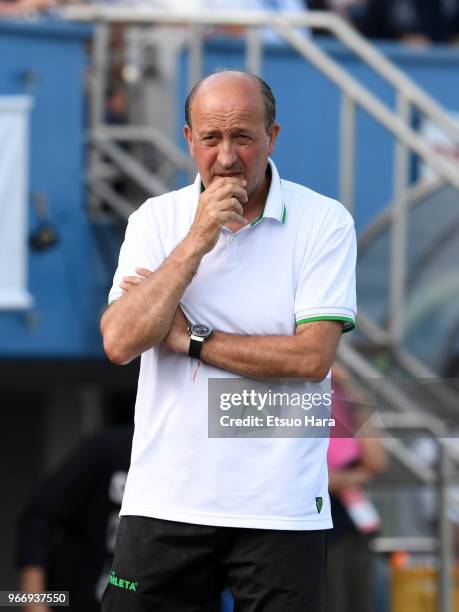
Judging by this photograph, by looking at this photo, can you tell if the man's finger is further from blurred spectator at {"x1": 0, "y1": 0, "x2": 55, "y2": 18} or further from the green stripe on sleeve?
blurred spectator at {"x1": 0, "y1": 0, "x2": 55, "y2": 18}

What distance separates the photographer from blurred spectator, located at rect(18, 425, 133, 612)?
6.03 m

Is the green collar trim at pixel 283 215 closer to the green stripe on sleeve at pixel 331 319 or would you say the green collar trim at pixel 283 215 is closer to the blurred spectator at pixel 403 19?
the green stripe on sleeve at pixel 331 319

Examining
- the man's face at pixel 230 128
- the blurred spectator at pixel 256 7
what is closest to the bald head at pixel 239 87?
the man's face at pixel 230 128

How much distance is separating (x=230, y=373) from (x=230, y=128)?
58 cm

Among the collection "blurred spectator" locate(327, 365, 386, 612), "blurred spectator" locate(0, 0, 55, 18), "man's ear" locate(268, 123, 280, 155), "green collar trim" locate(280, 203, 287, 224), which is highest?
"blurred spectator" locate(0, 0, 55, 18)

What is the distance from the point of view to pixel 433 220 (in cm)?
767

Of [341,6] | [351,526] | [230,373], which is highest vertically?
[341,6]

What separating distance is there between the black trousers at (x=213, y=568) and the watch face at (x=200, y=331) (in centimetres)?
44

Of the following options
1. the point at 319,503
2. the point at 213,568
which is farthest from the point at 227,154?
the point at 213,568

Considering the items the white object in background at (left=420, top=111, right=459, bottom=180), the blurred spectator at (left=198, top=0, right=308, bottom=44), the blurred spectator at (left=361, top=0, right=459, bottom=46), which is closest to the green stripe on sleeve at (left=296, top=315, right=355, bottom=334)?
the blurred spectator at (left=198, top=0, right=308, bottom=44)

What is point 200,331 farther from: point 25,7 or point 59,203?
point 25,7

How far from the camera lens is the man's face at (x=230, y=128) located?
11.7 ft

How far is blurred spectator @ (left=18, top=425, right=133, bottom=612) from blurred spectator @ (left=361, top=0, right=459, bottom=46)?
4.47 m

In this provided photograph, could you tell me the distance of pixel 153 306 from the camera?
353 cm
